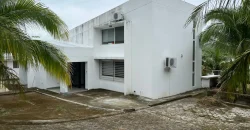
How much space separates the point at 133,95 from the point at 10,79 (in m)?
8.46

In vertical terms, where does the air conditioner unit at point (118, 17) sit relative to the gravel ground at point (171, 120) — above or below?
above

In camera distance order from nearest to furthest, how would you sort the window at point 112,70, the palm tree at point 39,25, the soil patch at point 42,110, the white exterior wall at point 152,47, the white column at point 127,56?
the palm tree at point 39,25 < the soil patch at point 42,110 < the white exterior wall at point 152,47 < the white column at point 127,56 < the window at point 112,70

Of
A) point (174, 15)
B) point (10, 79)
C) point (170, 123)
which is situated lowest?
point (170, 123)

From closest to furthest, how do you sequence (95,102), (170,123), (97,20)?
(170,123), (95,102), (97,20)

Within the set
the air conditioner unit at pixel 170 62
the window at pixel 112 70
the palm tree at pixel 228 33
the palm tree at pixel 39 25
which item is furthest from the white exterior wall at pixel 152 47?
the palm tree at pixel 39 25

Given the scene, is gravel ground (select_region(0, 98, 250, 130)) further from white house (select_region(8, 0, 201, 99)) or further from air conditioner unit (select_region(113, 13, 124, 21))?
air conditioner unit (select_region(113, 13, 124, 21))

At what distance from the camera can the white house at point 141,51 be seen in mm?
12031

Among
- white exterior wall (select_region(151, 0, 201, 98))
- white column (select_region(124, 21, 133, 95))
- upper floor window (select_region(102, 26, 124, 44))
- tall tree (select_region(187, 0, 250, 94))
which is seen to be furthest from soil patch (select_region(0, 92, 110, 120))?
tall tree (select_region(187, 0, 250, 94))

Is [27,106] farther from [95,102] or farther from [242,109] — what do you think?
[242,109]

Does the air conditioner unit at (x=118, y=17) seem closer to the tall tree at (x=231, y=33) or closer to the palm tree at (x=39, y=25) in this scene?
the tall tree at (x=231, y=33)

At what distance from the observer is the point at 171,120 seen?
325 inches

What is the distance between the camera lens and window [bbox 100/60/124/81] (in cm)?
1433

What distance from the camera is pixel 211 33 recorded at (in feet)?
38.5

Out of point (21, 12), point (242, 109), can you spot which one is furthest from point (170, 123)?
point (21, 12)
